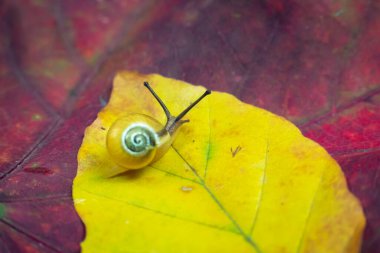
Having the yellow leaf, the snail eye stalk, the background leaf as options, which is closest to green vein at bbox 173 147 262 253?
the yellow leaf

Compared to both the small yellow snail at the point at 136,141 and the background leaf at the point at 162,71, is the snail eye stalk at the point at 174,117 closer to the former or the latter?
the small yellow snail at the point at 136,141

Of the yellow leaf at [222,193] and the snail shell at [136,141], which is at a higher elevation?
the snail shell at [136,141]

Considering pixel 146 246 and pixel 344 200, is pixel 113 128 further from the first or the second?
pixel 344 200

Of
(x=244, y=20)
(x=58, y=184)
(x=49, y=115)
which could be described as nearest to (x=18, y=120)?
(x=49, y=115)

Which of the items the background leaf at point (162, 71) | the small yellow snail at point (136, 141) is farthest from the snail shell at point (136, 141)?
the background leaf at point (162, 71)

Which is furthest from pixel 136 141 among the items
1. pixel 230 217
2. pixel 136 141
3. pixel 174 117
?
pixel 230 217

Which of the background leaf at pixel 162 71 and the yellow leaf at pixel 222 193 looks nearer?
the yellow leaf at pixel 222 193
